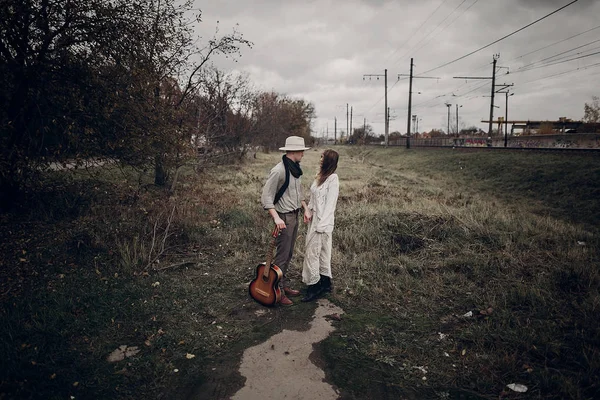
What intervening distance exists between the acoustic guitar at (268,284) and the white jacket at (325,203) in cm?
66

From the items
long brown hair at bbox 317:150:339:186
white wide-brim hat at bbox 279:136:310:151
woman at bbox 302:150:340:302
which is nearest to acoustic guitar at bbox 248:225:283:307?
woman at bbox 302:150:340:302

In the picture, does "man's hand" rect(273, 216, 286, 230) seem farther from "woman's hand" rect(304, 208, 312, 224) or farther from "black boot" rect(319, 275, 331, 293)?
"black boot" rect(319, 275, 331, 293)

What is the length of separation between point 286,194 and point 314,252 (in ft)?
3.08

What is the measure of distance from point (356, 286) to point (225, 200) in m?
6.54

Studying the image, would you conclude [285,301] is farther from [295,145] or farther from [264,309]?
[295,145]

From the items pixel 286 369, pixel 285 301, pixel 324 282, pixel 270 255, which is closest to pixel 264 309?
pixel 285 301

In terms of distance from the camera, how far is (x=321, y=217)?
457 cm

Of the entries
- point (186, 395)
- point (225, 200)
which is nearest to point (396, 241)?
point (186, 395)

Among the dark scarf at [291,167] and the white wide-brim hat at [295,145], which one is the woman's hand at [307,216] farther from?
the white wide-brim hat at [295,145]

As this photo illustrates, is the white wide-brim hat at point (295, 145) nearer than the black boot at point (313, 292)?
Yes

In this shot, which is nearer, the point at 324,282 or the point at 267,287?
the point at 267,287

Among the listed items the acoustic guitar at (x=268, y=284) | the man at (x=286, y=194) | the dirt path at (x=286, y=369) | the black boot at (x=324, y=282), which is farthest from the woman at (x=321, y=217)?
the dirt path at (x=286, y=369)

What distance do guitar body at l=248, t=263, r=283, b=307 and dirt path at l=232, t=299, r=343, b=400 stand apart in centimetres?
59

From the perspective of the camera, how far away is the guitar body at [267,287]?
14.6ft
